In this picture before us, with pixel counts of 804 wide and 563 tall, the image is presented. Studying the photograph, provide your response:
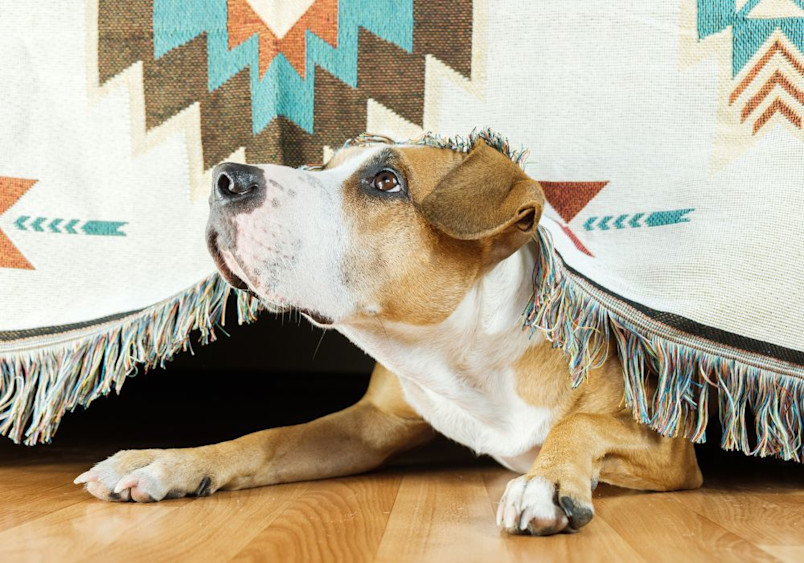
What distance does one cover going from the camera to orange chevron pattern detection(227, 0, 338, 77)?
1.92 meters

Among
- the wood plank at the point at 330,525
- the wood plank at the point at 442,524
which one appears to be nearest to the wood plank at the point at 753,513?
the wood plank at the point at 442,524

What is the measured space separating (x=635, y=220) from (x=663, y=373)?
37 cm

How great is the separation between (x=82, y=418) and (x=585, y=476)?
189cm

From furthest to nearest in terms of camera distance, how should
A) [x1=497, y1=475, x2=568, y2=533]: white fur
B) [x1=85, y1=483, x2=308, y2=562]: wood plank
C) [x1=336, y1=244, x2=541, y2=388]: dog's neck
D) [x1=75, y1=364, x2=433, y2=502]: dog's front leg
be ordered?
1. [x1=336, y1=244, x2=541, y2=388]: dog's neck
2. [x1=75, y1=364, x2=433, y2=502]: dog's front leg
3. [x1=497, y1=475, x2=568, y2=533]: white fur
4. [x1=85, y1=483, x2=308, y2=562]: wood plank

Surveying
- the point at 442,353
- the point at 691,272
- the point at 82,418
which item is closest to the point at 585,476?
the point at 442,353

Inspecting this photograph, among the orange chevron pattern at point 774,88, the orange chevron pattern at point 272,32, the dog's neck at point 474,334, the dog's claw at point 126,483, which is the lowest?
the dog's claw at point 126,483

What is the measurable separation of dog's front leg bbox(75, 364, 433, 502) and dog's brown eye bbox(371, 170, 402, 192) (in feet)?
1.90

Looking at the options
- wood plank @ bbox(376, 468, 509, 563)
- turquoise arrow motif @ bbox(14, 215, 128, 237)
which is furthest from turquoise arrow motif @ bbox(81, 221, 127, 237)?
wood plank @ bbox(376, 468, 509, 563)

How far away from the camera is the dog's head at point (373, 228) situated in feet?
4.87

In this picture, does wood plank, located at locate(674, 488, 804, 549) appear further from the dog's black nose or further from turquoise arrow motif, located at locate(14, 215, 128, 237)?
turquoise arrow motif, located at locate(14, 215, 128, 237)

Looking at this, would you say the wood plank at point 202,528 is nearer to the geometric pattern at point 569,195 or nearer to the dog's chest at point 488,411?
the dog's chest at point 488,411

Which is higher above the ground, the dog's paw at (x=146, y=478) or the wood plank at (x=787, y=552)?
the wood plank at (x=787, y=552)

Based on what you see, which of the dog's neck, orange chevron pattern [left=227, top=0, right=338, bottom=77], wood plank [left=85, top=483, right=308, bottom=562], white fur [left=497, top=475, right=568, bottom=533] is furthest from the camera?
orange chevron pattern [left=227, top=0, right=338, bottom=77]

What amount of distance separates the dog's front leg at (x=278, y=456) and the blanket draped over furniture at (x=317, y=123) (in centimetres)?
27
